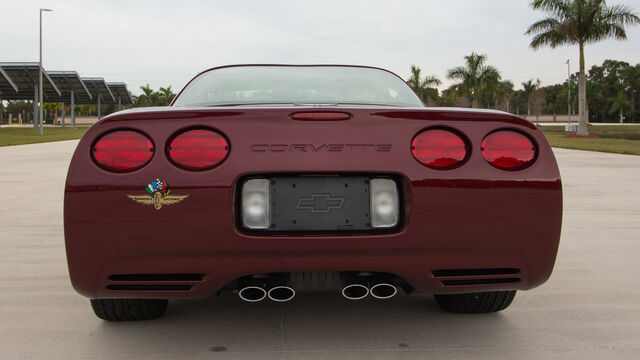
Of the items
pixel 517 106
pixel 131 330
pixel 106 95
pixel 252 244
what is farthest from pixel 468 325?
pixel 517 106

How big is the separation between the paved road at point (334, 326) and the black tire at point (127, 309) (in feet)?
0.15

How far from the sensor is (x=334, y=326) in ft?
8.92

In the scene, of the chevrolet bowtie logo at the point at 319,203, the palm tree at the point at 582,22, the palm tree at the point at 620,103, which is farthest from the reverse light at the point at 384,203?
the palm tree at the point at 620,103

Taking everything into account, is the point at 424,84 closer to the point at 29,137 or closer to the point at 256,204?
the point at 29,137

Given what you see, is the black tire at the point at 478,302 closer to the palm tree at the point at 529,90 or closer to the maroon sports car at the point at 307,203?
the maroon sports car at the point at 307,203

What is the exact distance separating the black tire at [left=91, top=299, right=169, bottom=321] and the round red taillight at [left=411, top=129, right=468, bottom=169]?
139cm

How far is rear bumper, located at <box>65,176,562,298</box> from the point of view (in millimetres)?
2092

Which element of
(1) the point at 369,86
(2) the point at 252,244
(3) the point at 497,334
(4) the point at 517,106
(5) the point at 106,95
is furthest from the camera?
(4) the point at 517,106

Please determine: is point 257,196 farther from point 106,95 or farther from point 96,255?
point 106,95

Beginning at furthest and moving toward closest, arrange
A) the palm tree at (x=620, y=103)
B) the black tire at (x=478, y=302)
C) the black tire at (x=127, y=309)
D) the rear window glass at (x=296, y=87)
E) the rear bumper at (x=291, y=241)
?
the palm tree at (x=620, y=103), the rear window glass at (x=296, y=87), the black tire at (x=478, y=302), the black tire at (x=127, y=309), the rear bumper at (x=291, y=241)

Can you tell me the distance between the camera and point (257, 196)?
2168mm

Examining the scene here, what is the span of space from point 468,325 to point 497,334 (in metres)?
0.15

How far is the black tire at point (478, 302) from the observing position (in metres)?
2.79

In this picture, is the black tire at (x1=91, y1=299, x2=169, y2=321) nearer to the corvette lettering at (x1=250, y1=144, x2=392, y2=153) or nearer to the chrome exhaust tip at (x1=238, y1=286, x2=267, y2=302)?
the chrome exhaust tip at (x1=238, y1=286, x2=267, y2=302)
